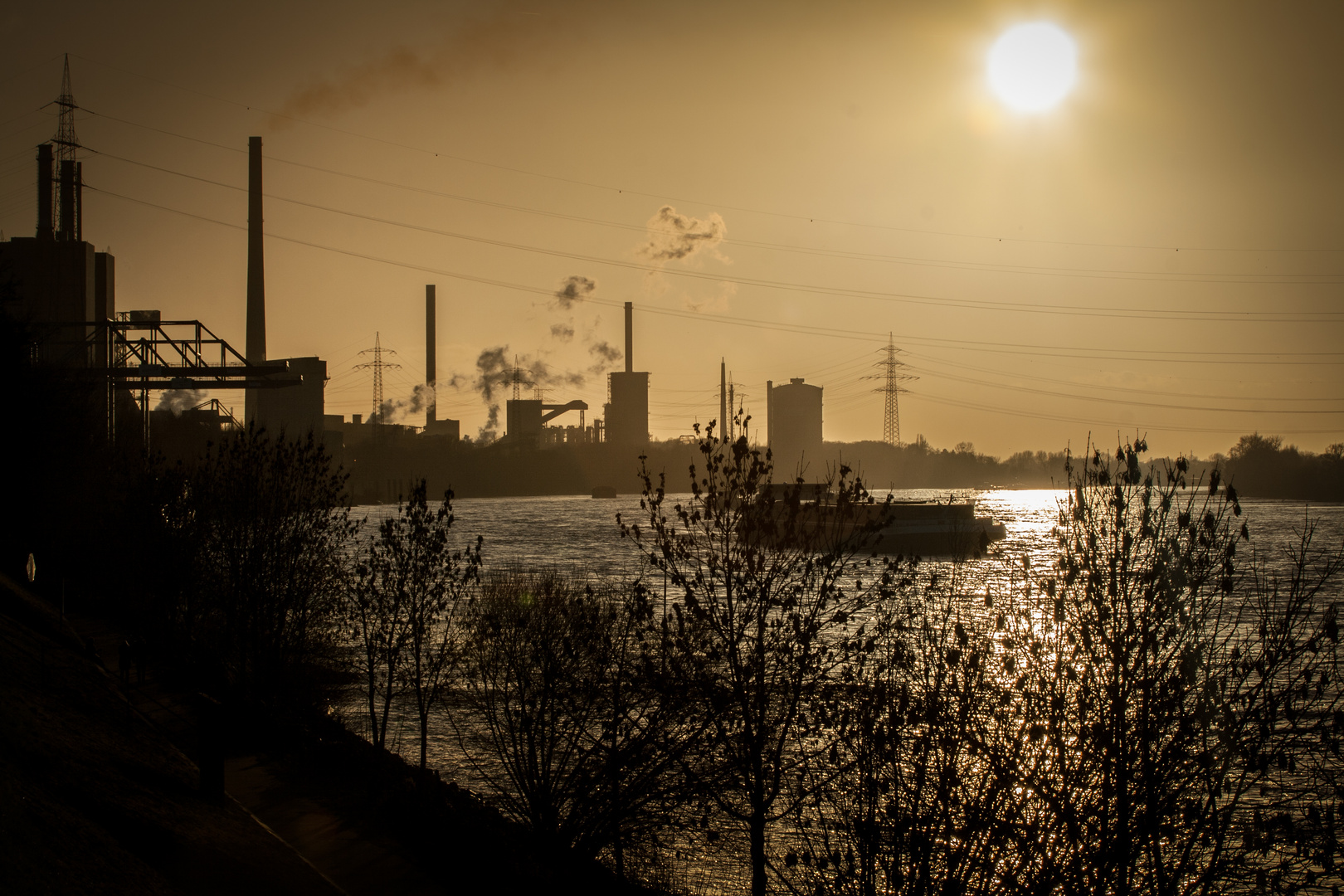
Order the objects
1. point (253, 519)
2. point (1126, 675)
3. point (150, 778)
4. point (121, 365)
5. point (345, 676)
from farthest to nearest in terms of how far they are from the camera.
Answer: point (121, 365), point (345, 676), point (253, 519), point (150, 778), point (1126, 675)

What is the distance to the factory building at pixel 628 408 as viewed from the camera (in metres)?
169

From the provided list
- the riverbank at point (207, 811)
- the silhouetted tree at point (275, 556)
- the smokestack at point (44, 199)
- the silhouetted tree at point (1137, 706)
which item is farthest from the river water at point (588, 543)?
the smokestack at point (44, 199)

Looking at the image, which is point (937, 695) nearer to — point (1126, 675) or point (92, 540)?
point (1126, 675)

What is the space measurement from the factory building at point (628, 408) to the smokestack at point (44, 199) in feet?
347

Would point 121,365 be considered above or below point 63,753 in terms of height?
above

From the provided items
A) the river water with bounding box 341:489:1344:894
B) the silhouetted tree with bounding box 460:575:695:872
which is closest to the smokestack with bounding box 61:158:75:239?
the river water with bounding box 341:489:1344:894

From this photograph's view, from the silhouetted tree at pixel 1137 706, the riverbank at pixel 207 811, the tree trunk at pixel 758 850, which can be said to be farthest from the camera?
the tree trunk at pixel 758 850

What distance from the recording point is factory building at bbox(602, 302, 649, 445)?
555ft

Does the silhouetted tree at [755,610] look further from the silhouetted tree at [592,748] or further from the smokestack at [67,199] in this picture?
the smokestack at [67,199]

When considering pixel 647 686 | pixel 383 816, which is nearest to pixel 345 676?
pixel 383 816

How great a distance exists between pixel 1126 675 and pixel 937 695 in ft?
4.28

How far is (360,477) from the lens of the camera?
424ft

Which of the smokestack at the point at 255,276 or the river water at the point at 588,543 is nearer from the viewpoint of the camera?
the river water at the point at 588,543

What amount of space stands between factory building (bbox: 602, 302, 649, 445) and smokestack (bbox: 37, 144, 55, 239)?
347 ft
